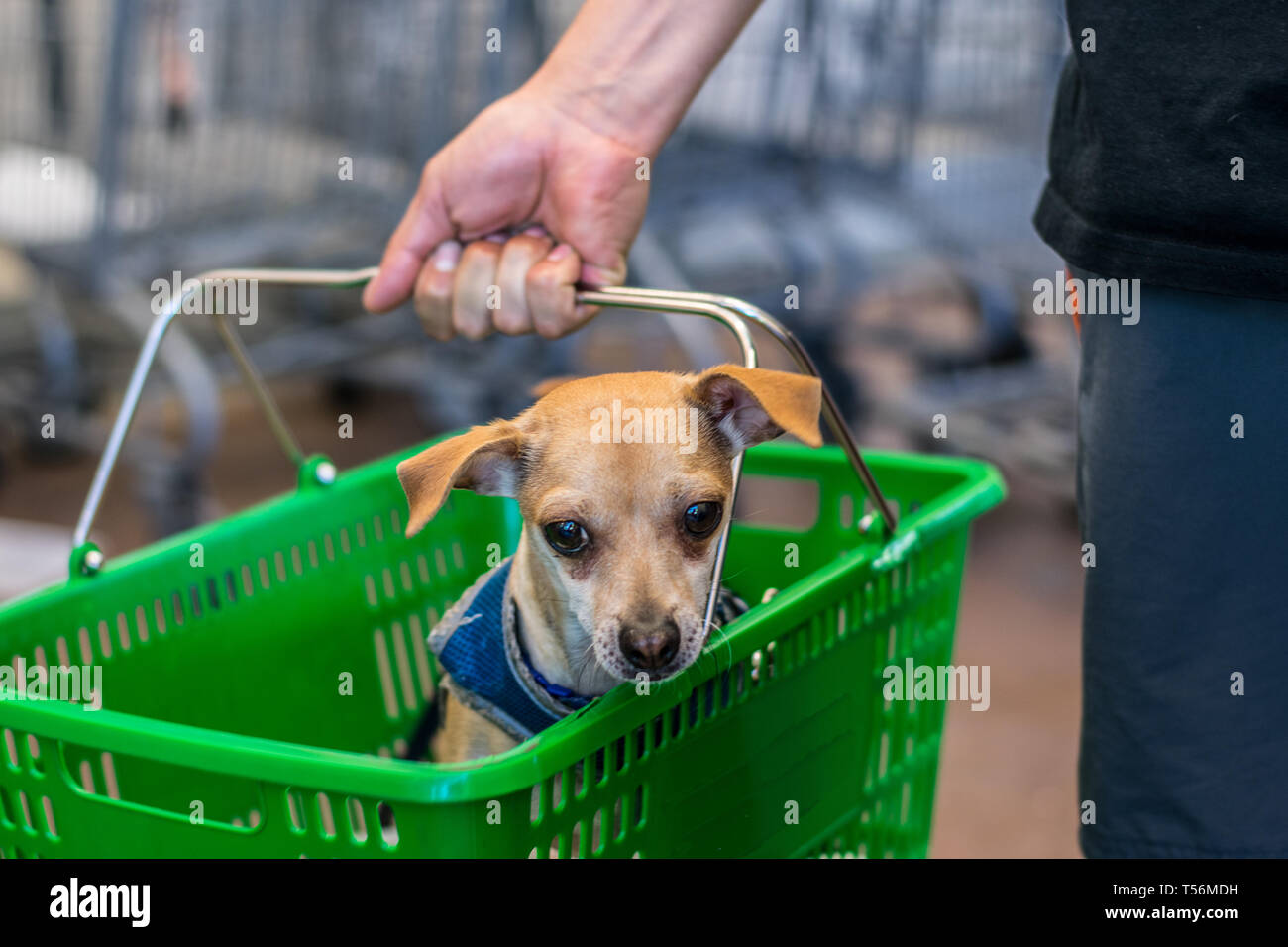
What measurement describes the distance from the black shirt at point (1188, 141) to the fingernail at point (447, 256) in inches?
20.1

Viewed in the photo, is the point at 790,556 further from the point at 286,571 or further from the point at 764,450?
the point at 286,571

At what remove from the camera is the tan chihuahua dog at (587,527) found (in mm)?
911

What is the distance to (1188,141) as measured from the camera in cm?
77

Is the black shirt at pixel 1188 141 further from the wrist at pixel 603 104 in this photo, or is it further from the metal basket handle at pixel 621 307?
the wrist at pixel 603 104

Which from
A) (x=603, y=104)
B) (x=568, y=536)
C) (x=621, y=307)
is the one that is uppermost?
(x=603, y=104)

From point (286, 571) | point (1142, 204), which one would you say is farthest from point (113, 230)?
point (1142, 204)

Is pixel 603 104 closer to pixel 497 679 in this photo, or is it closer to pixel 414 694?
pixel 497 679

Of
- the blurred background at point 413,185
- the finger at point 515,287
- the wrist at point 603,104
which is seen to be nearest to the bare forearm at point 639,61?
the wrist at point 603,104

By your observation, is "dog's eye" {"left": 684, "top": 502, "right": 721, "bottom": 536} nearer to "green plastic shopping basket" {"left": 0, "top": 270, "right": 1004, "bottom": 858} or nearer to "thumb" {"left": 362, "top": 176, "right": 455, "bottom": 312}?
"green plastic shopping basket" {"left": 0, "top": 270, "right": 1004, "bottom": 858}

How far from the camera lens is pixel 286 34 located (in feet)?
8.12

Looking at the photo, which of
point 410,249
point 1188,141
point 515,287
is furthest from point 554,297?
point 1188,141

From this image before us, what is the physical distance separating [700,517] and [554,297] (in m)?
0.20

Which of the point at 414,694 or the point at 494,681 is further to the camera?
the point at 414,694

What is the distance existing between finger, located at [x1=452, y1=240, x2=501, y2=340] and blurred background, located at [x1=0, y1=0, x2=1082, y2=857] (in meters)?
1.20
